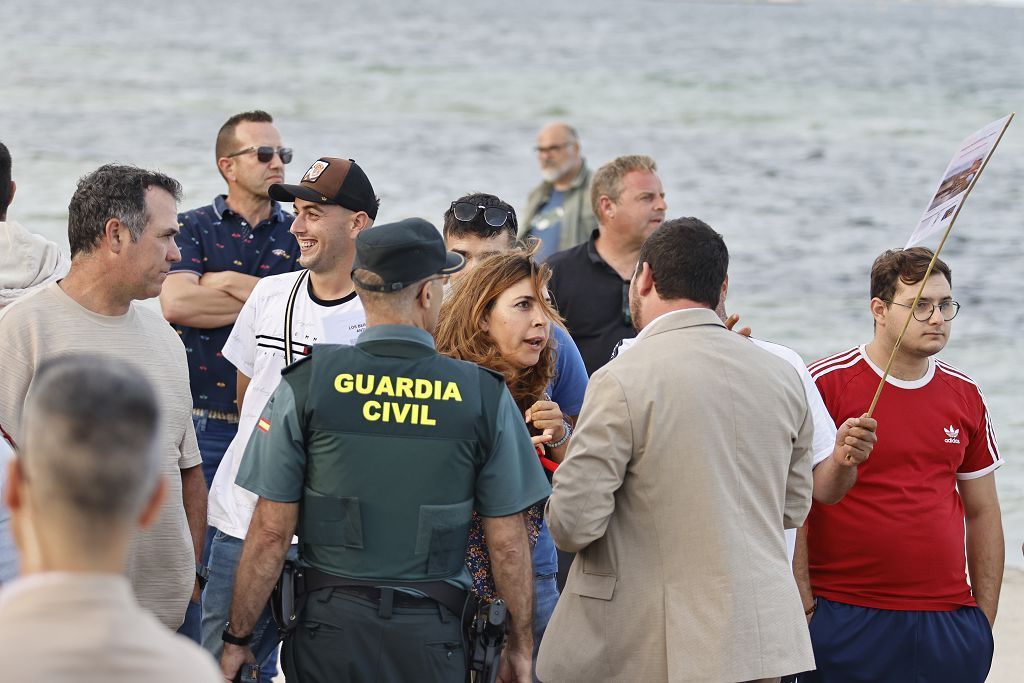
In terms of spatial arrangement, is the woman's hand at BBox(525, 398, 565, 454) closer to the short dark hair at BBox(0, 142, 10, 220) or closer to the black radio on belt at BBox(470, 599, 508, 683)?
the black radio on belt at BBox(470, 599, 508, 683)

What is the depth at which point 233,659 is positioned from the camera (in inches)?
124

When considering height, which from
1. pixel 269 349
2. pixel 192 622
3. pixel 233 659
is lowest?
pixel 192 622

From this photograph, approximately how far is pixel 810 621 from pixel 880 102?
32450 millimetres

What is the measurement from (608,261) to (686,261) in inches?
98.5

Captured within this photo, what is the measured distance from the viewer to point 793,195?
69.8 feet

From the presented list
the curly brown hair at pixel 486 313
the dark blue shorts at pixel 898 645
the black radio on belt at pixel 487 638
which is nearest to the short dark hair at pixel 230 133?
the curly brown hair at pixel 486 313

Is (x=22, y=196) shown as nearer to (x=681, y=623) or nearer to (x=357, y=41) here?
Answer: (x=681, y=623)

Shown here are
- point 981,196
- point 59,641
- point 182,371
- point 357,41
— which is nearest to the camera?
point 59,641

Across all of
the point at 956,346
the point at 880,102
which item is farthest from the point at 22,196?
the point at 880,102

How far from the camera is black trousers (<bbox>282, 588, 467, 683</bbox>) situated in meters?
2.90

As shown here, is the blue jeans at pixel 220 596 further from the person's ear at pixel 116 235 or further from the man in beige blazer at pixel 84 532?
the man in beige blazer at pixel 84 532

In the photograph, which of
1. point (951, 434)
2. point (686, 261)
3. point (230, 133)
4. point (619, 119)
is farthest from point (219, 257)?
point (619, 119)

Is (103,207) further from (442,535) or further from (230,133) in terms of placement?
(230,133)

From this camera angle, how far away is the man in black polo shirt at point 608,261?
5.54m
